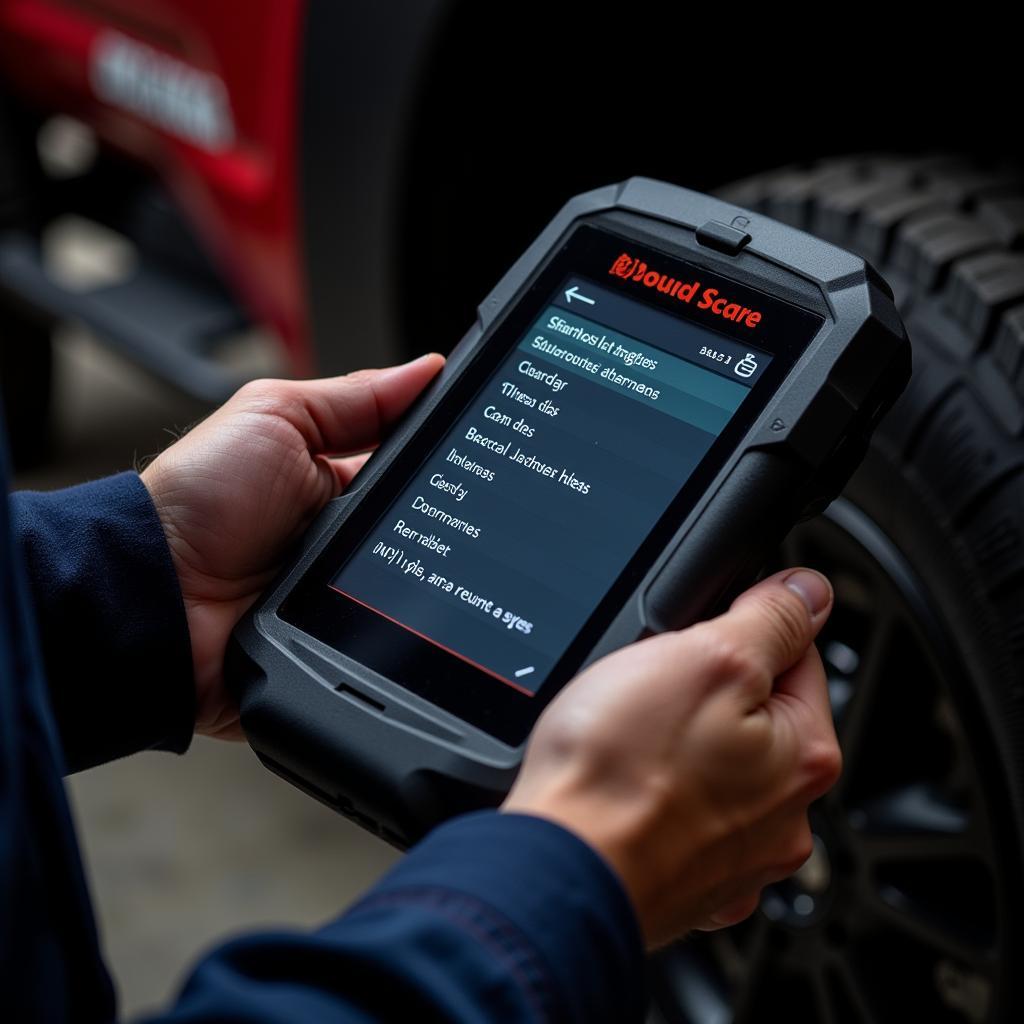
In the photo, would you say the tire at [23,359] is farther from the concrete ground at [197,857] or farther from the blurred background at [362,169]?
the concrete ground at [197,857]

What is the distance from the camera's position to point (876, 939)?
47.1 inches

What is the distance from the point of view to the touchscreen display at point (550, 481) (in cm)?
87

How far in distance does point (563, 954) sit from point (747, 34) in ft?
3.53

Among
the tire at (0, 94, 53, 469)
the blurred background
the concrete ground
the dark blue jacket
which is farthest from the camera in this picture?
the tire at (0, 94, 53, 469)

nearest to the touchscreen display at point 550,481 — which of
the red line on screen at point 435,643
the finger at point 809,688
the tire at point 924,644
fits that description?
the red line on screen at point 435,643

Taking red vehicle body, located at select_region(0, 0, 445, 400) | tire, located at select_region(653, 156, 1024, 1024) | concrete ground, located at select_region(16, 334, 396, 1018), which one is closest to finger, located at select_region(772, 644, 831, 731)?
tire, located at select_region(653, 156, 1024, 1024)

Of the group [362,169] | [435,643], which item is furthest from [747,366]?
[362,169]

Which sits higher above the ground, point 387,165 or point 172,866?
point 387,165

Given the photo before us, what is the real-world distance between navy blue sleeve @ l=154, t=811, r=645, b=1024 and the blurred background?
0.55 metres

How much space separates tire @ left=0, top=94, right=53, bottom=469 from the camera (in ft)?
7.12

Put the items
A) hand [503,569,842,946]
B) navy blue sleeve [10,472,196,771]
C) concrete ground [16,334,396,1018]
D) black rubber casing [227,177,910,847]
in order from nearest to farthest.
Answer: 1. hand [503,569,842,946]
2. black rubber casing [227,177,910,847]
3. navy blue sleeve [10,472,196,771]
4. concrete ground [16,334,396,1018]

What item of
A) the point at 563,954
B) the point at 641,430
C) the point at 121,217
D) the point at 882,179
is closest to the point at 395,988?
the point at 563,954

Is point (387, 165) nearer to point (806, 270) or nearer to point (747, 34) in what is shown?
point (747, 34)

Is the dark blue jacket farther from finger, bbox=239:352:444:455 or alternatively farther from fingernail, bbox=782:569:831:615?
finger, bbox=239:352:444:455
